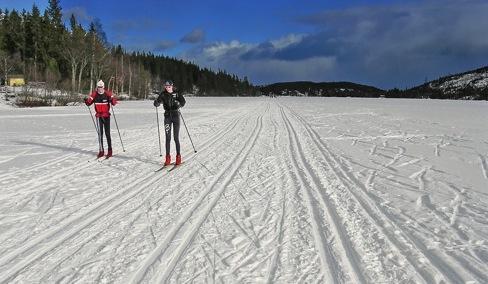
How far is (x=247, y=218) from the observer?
22.6 ft

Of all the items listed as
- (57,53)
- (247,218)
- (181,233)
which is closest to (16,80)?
(57,53)

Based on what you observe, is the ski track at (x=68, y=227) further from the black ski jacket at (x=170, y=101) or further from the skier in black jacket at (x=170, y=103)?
the black ski jacket at (x=170, y=101)

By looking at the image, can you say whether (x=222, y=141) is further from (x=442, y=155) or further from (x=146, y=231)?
(x=146, y=231)

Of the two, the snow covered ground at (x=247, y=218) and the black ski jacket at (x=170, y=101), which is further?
the black ski jacket at (x=170, y=101)

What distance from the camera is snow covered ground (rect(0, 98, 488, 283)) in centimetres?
498

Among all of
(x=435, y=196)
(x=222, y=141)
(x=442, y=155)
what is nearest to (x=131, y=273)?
(x=435, y=196)

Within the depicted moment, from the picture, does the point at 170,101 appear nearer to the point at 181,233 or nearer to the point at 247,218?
the point at 247,218

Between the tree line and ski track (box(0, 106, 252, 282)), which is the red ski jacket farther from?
the tree line

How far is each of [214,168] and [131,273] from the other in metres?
6.34

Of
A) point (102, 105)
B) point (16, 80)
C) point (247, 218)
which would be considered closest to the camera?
point (247, 218)

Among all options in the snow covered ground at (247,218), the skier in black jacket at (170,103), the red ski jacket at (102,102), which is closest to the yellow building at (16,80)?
the snow covered ground at (247,218)

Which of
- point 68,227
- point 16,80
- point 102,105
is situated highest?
point 16,80

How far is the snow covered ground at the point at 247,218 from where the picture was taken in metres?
4.98

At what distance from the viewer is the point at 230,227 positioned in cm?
645
